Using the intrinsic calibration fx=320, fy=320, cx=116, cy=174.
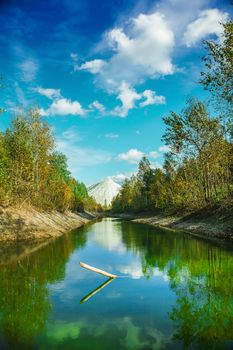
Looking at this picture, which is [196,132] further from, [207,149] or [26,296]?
[26,296]

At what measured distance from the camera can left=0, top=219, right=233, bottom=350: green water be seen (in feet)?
30.9

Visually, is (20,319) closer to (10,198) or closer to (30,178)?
(10,198)

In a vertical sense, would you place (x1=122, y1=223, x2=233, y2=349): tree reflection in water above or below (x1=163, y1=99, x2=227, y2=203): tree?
below

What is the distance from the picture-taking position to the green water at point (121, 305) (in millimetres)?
9406

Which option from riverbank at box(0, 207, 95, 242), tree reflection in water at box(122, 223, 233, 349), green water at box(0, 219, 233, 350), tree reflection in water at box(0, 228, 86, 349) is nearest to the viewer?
green water at box(0, 219, 233, 350)

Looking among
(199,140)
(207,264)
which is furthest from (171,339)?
(199,140)

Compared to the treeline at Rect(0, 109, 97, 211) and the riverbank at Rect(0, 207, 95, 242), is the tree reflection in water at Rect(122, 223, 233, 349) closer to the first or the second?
the riverbank at Rect(0, 207, 95, 242)

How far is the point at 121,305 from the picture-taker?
511 inches

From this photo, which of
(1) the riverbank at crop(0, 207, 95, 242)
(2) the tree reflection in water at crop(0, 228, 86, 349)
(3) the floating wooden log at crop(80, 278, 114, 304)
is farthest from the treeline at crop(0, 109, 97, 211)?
(3) the floating wooden log at crop(80, 278, 114, 304)

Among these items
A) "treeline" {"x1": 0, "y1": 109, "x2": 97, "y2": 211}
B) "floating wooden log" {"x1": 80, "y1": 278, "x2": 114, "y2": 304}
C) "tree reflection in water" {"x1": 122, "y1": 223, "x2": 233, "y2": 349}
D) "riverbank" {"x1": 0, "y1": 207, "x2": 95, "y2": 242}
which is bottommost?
"floating wooden log" {"x1": 80, "y1": 278, "x2": 114, "y2": 304}

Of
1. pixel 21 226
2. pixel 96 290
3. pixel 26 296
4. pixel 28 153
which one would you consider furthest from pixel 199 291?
pixel 28 153

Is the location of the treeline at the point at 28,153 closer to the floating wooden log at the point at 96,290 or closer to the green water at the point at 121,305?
the green water at the point at 121,305

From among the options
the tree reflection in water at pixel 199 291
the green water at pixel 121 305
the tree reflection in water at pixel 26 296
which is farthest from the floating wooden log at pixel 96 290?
the tree reflection in water at pixel 199 291

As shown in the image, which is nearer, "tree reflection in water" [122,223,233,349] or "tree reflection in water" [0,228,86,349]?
"tree reflection in water" [122,223,233,349]
